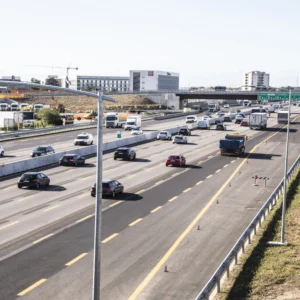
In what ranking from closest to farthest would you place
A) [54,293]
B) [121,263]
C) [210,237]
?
[54,293] → [121,263] → [210,237]

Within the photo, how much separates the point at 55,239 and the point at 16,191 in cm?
1373

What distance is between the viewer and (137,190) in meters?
39.7

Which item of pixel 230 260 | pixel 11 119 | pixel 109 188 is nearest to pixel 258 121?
pixel 11 119

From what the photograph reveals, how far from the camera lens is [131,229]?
27969 mm

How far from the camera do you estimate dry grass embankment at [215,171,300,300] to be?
18828mm

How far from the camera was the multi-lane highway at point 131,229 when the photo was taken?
19844mm

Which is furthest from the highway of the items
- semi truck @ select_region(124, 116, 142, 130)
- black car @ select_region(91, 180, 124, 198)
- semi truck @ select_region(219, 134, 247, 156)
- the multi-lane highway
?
black car @ select_region(91, 180, 124, 198)

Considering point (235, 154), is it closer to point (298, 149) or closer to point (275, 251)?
point (298, 149)

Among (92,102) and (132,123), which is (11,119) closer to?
(132,123)

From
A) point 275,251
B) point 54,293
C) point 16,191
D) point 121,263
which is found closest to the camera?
point 54,293

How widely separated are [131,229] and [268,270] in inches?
341

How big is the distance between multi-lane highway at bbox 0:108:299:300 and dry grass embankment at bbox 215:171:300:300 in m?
1.20

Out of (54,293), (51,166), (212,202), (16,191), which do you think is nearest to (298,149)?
(51,166)

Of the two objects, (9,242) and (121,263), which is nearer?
(121,263)
